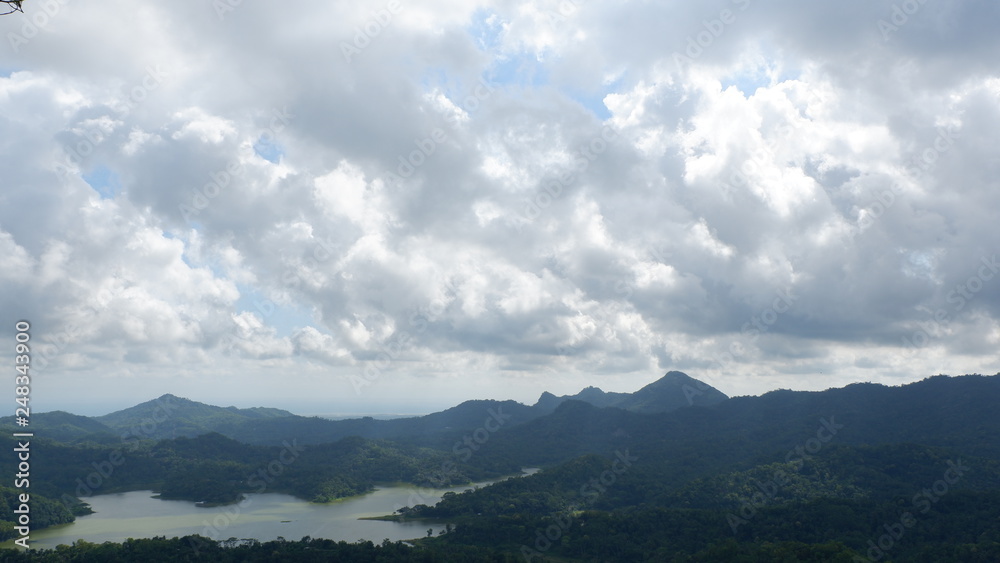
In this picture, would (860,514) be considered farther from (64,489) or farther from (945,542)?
(64,489)

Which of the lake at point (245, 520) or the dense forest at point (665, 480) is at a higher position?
the dense forest at point (665, 480)

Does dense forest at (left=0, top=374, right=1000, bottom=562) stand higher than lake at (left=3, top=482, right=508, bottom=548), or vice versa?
dense forest at (left=0, top=374, right=1000, bottom=562)

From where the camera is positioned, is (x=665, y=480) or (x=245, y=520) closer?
(x=245, y=520)

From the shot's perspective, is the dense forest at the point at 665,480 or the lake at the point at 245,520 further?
the lake at the point at 245,520

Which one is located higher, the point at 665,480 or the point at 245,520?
the point at 665,480

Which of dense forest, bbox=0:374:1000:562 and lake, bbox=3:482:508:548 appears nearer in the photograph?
dense forest, bbox=0:374:1000:562
